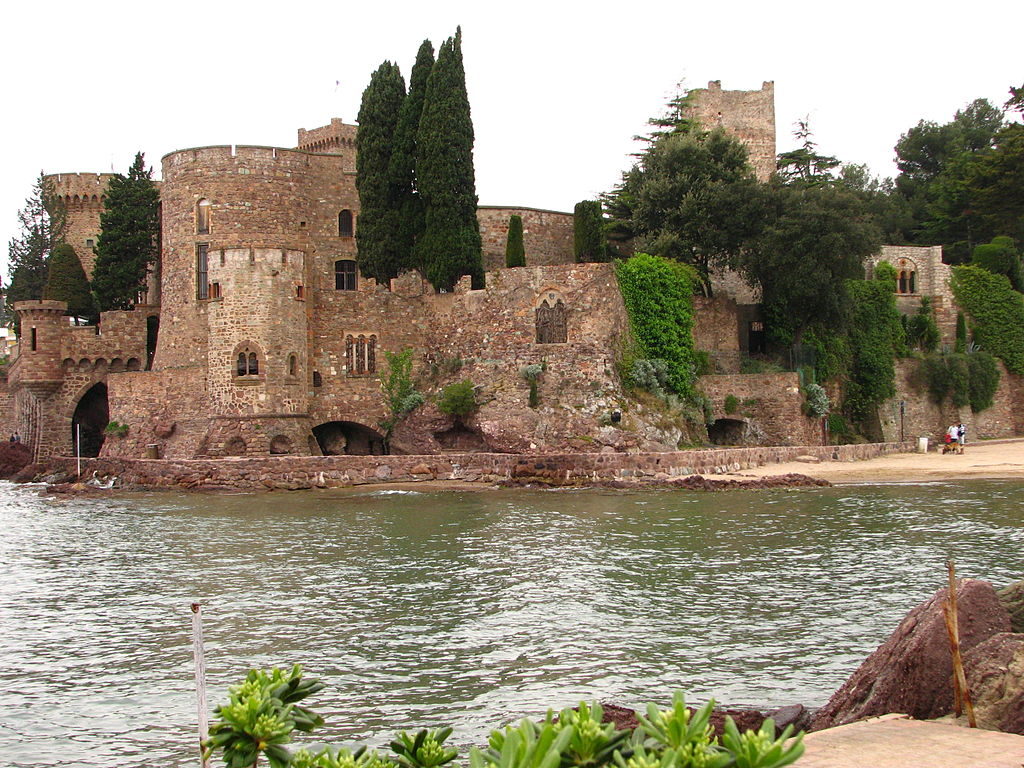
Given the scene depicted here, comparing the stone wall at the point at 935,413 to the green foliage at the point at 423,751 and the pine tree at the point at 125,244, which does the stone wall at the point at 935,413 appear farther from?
the green foliage at the point at 423,751

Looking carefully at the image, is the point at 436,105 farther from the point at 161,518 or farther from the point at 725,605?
the point at 725,605

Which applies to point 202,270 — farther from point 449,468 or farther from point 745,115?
point 745,115

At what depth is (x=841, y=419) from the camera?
4119 centimetres

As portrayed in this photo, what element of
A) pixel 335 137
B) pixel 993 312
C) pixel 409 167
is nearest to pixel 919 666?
pixel 409 167

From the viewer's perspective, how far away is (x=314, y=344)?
38.5 meters

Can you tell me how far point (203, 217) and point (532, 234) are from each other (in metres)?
12.5

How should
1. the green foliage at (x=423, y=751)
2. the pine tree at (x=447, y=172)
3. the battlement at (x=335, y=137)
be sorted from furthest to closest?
1. the battlement at (x=335, y=137)
2. the pine tree at (x=447, y=172)
3. the green foliage at (x=423, y=751)

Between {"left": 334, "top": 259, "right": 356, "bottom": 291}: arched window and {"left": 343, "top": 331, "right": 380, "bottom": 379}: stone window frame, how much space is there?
9.30ft

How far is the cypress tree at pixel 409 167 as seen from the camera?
38562 millimetres

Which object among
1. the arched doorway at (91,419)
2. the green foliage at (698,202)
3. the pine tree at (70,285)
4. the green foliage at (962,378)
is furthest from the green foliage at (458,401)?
the green foliage at (962,378)

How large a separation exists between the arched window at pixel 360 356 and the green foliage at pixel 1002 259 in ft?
95.5

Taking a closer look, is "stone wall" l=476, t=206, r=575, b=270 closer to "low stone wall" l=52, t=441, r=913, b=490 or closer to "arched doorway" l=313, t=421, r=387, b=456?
"arched doorway" l=313, t=421, r=387, b=456

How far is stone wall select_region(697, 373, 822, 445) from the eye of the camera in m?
38.0

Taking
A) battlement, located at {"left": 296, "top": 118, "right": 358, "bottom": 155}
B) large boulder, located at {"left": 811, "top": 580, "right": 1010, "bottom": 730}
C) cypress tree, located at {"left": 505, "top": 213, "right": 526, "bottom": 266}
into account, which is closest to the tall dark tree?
battlement, located at {"left": 296, "top": 118, "right": 358, "bottom": 155}
